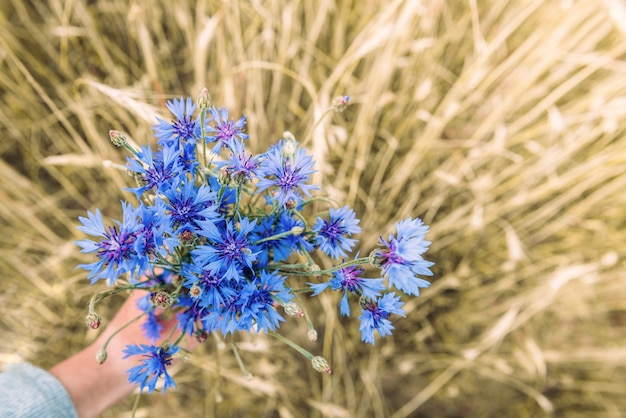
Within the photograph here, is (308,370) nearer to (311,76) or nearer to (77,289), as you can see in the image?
(77,289)

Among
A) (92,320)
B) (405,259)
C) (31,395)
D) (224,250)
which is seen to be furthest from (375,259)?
(31,395)

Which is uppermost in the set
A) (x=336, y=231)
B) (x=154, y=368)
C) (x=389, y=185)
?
(x=389, y=185)

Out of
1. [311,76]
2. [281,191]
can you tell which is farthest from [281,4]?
[281,191]

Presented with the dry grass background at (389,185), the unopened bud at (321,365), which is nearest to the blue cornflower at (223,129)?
the unopened bud at (321,365)

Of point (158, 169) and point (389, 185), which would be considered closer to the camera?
point (158, 169)

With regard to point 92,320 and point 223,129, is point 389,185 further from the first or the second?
point 92,320

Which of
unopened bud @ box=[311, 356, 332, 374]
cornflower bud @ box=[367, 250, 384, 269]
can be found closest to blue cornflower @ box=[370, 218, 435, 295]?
cornflower bud @ box=[367, 250, 384, 269]

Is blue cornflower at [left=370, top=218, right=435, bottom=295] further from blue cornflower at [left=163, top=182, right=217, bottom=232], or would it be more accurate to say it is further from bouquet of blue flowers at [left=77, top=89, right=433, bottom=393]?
blue cornflower at [left=163, top=182, right=217, bottom=232]
